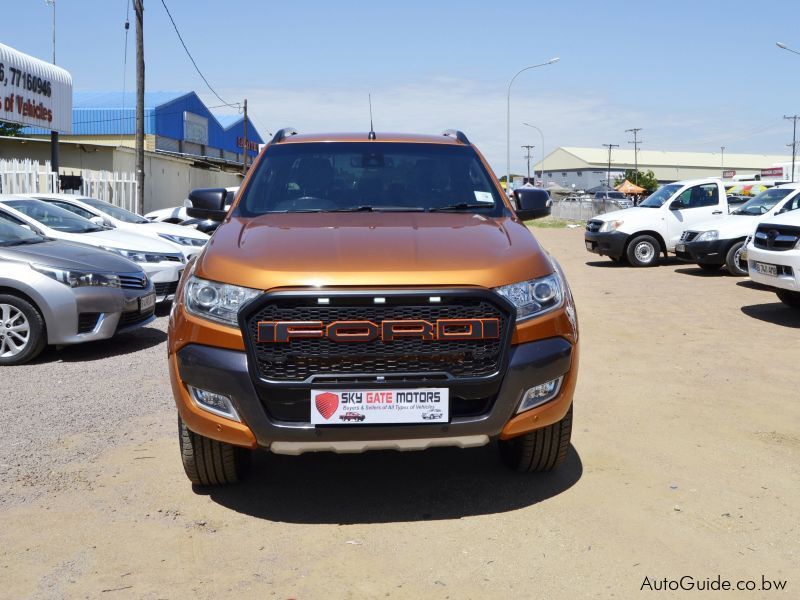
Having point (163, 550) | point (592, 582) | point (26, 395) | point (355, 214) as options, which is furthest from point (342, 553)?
point (26, 395)

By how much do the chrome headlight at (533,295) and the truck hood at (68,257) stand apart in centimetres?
513

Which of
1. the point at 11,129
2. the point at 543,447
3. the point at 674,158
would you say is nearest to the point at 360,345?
the point at 543,447

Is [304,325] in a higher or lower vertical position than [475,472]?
higher

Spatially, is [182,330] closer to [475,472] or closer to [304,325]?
[304,325]

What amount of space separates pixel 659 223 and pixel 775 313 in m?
7.40

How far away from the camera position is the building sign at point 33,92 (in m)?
18.8

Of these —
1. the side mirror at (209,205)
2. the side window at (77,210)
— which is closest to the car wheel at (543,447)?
the side mirror at (209,205)

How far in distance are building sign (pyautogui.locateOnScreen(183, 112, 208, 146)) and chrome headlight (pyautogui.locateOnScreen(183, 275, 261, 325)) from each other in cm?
4883

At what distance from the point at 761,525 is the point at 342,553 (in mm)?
1835

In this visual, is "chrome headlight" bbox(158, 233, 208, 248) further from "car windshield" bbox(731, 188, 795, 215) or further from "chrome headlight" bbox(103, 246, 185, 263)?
"car windshield" bbox(731, 188, 795, 215)

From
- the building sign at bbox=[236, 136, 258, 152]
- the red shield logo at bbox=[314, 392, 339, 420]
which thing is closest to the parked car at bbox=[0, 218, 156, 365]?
the red shield logo at bbox=[314, 392, 339, 420]

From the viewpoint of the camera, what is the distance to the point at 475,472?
4508 mm

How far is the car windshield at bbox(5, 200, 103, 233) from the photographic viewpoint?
34.8 feet

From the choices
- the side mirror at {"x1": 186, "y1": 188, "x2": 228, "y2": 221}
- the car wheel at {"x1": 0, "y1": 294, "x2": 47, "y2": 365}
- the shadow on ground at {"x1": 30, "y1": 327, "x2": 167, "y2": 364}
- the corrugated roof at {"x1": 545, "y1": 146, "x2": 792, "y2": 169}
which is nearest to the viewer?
the side mirror at {"x1": 186, "y1": 188, "x2": 228, "y2": 221}
